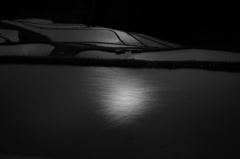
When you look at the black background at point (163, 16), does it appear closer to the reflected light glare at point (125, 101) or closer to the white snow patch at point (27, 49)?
the white snow patch at point (27, 49)

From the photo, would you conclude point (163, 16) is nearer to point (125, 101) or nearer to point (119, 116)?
point (125, 101)

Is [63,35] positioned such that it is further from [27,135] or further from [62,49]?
[27,135]

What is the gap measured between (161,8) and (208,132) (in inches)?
262

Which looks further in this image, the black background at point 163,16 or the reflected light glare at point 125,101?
the black background at point 163,16

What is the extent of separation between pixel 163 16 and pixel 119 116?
259 inches

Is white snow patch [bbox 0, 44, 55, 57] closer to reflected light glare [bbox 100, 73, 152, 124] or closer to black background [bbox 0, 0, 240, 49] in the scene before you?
reflected light glare [bbox 100, 73, 152, 124]

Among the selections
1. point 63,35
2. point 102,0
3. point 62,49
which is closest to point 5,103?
point 62,49

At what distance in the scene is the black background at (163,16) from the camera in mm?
6090

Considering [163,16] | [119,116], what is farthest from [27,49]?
[163,16]

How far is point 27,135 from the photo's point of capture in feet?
2.63

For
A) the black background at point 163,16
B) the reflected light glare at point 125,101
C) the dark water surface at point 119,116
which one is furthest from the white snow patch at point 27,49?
the black background at point 163,16

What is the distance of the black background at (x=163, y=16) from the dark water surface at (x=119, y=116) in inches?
202

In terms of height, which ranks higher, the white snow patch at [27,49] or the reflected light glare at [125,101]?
the white snow patch at [27,49]

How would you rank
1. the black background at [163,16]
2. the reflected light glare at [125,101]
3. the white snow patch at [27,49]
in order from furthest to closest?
1. the black background at [163,16]
2. the white snow patch at [27,49]
3. the reflected light glare at [125,101]
